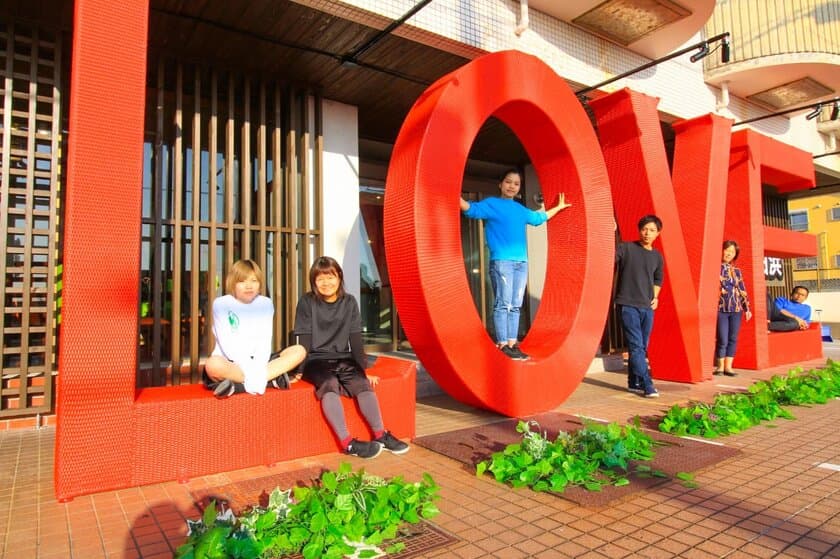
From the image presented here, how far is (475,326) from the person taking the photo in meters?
4.22

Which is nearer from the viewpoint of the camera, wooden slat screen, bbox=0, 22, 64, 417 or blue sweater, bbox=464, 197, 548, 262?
wooden slat screen, bbox=0, 22, 64, 417

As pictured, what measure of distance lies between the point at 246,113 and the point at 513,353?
371 cm

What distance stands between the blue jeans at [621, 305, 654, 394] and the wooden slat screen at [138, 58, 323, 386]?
3.54 meters

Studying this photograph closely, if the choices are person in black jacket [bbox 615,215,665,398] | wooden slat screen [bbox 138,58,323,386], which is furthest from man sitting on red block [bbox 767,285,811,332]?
wooden slat screen [bbox 138,58,323,386]

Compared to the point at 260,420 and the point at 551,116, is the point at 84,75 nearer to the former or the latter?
the point at 260,420

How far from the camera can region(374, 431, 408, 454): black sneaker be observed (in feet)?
11.8

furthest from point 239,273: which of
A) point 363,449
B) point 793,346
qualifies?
point 793,346

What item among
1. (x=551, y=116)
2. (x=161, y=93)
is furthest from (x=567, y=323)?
(x=161, y=93)

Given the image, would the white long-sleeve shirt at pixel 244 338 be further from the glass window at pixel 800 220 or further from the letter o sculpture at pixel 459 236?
the glass window at pixel 800 220

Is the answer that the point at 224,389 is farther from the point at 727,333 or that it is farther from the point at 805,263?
the point at 805,263

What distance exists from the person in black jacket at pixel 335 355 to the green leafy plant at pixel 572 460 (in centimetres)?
80

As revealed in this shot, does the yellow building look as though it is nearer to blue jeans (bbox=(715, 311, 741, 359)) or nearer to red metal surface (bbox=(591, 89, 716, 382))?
blue jeans (bbox=(715, 311, 741, 359))

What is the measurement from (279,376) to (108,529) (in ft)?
4.33

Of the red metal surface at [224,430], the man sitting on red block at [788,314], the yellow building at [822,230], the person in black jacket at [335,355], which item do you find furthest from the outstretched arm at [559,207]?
the yellow building at [822,230]
